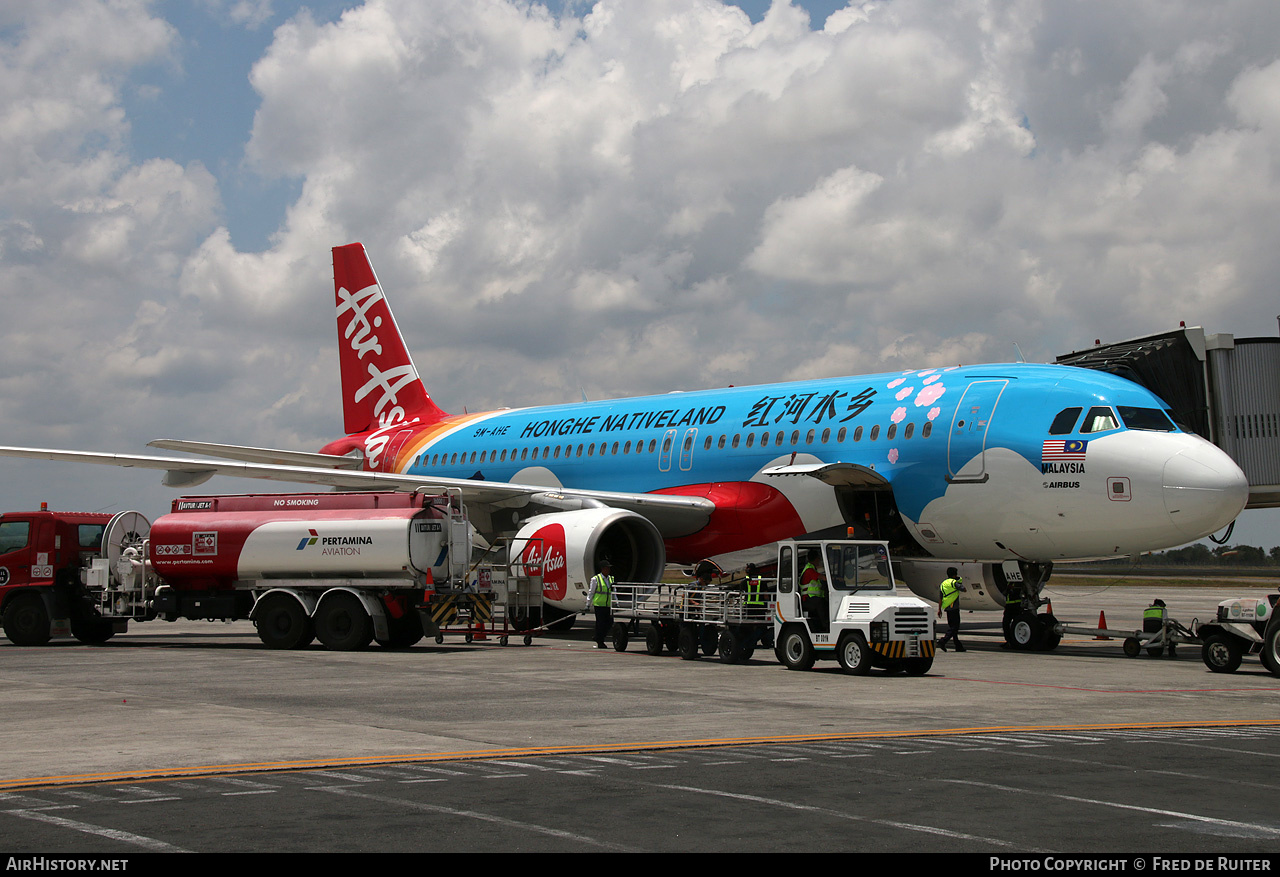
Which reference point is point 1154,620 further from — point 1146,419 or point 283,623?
point 283,623

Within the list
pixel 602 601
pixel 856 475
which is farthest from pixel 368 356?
pixel 856 475

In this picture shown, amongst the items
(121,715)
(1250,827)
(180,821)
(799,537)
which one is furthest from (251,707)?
(799,537)

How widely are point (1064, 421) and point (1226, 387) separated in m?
5.58

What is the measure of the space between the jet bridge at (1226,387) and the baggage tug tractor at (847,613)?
8.08 meters

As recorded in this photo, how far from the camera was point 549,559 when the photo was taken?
70.4 ft

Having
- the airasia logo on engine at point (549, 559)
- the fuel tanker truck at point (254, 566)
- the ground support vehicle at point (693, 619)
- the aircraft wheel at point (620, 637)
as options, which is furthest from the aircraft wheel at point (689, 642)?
the fuel tanker truck at point (254, 566)

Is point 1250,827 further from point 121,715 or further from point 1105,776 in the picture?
point 121,715

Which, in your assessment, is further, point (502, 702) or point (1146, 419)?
point (1146, 419)

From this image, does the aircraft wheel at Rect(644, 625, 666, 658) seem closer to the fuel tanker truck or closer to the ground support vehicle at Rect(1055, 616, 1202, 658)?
the fuel tanker truck

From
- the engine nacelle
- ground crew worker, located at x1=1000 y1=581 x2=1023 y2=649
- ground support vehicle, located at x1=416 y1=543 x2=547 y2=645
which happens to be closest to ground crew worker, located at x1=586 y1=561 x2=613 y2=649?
the engine nacelle

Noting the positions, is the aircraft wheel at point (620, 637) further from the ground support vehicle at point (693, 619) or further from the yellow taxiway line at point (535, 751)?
the yellow taxiway line at point (535, 751)

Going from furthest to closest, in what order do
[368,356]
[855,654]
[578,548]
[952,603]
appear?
[368,356]
[578,548]
[952,603]
[855,654]

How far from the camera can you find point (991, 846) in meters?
6.21

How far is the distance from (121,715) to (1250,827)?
379 inches
